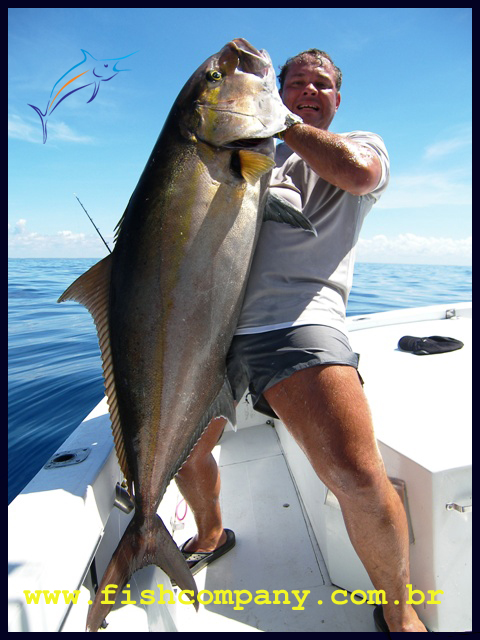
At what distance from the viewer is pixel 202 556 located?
2230 millimetres

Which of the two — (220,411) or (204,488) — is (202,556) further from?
(220,411)

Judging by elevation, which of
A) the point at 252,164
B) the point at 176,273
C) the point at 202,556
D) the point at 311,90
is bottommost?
the point at 202,556

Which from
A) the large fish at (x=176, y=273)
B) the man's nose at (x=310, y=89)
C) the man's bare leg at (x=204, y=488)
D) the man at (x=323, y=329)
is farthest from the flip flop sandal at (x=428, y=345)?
the large fish at (x=176, y=273)

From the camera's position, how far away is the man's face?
6.43 feet

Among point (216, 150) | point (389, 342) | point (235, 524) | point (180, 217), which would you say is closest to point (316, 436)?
point (180, 217)

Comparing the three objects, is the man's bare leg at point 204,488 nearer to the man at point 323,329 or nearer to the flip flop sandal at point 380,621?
the man at point 323,329

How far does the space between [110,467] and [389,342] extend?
2615mm

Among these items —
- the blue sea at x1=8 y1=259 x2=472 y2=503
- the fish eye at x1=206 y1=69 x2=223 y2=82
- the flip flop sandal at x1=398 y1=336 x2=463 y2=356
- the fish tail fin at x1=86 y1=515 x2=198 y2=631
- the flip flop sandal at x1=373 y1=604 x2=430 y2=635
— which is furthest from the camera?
the blue sea at x1=8 y1=259 x2=472 y2=503

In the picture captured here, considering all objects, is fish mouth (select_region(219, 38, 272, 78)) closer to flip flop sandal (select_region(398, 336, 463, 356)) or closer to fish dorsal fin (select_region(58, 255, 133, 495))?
fish dorsal fin (select_region(58, 255, 133, 495))

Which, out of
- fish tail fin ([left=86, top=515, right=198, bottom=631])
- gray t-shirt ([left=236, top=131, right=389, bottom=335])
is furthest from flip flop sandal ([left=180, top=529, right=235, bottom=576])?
gray t-shirt ([left=236, top=131, right=389, bottom=335])

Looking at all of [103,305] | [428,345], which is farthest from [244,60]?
[428,345]

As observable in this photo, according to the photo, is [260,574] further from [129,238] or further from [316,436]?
[129,238]

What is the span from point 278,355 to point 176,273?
0.51 m

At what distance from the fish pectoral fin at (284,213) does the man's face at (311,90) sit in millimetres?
658
